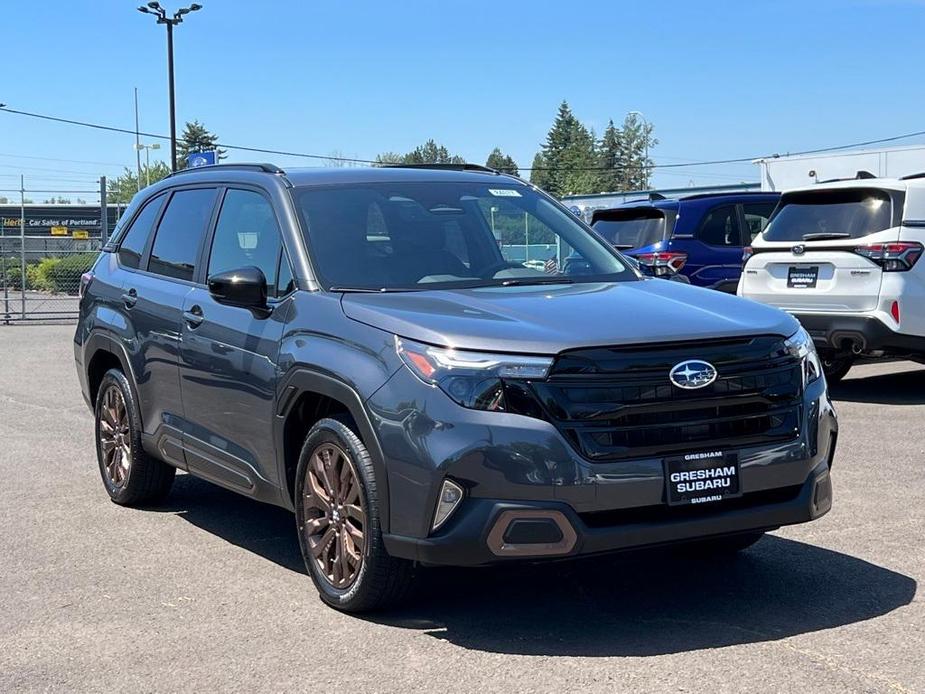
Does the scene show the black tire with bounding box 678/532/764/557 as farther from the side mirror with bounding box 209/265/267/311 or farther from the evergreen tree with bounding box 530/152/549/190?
the evergreen tree with bounding box 530/152/549/190

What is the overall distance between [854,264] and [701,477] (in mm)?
7102

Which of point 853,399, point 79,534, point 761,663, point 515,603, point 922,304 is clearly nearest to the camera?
point 761,663

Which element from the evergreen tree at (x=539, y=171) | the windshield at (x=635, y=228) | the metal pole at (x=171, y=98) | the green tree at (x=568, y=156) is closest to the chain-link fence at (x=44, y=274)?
the metal pole at (x=171, y=98)

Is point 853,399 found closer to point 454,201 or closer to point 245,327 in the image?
point 454,201

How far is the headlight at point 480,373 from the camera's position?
452cm

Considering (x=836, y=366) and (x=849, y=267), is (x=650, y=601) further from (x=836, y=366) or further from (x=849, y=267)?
(x=836, y=366)

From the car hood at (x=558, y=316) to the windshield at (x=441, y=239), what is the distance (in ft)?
0.82

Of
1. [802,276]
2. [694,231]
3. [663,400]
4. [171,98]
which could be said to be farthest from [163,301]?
[171,98]

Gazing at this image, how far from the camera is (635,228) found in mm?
15055

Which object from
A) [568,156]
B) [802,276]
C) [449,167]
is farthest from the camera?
[568,156]

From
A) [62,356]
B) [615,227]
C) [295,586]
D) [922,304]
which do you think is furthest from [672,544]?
[62,356]

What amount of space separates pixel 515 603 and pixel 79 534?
2715 millimetres

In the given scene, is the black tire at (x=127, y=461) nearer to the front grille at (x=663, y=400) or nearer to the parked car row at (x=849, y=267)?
the front grille at (x=663, y=400)

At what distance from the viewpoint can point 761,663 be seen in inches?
174
